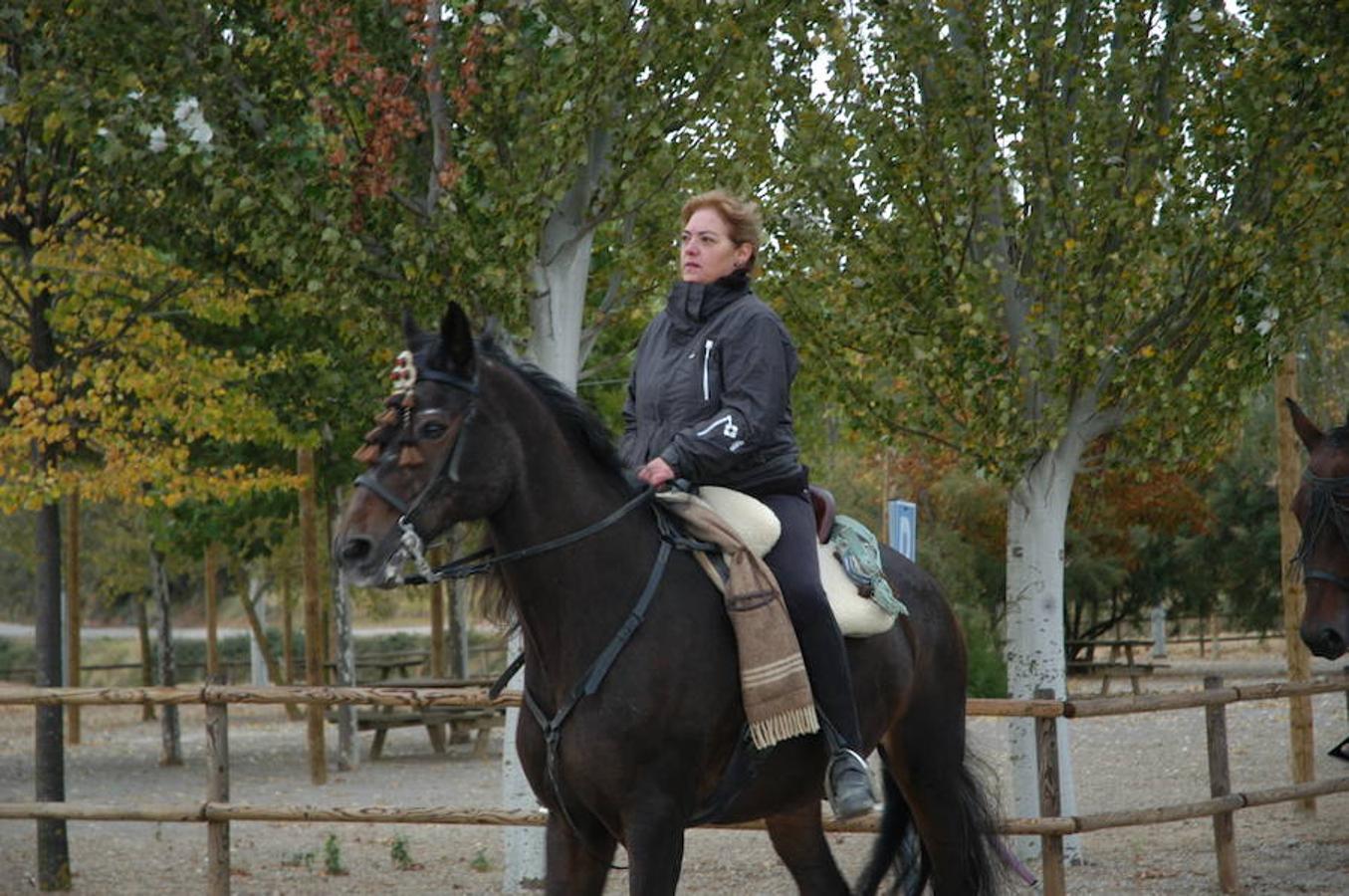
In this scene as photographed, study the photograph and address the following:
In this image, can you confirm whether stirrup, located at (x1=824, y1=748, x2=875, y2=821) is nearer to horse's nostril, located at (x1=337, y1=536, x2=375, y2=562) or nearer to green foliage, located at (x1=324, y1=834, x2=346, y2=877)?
horse's nostril, located at (x1=337, y1=536, x2=375, y2=562)

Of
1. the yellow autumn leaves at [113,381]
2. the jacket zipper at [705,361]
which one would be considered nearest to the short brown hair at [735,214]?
the jacket zipper at [705,361]

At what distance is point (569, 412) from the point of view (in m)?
5.02

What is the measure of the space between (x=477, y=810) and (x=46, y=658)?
4.25 meters

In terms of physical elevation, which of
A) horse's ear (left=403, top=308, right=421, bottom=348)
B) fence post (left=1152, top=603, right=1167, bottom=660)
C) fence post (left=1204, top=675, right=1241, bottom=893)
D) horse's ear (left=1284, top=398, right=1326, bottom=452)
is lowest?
fence post (left=1152, top=603, right=1167, bottom=660)

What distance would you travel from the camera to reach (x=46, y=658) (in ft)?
38.1

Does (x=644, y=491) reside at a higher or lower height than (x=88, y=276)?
lower

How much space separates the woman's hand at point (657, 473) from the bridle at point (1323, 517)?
143 inches

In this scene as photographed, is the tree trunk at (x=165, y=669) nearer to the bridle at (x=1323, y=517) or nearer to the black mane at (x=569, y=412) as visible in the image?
the bridle at (x=1323, y=517)

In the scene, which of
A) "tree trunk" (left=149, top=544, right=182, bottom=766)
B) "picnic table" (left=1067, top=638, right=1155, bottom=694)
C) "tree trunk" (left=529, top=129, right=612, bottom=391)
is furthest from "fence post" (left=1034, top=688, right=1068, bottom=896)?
"picnic table" (left=1067, top=638, right=1155, bottom=694)

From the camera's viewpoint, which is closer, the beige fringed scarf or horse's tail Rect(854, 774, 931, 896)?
A: the beige fringed scarf

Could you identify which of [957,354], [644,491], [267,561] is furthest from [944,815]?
[267,561]

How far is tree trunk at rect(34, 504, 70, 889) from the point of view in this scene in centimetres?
1130

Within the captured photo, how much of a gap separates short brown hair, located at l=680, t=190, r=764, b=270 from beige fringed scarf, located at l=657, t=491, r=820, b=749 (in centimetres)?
101

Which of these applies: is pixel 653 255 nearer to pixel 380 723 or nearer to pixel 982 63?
pixel 982 63
